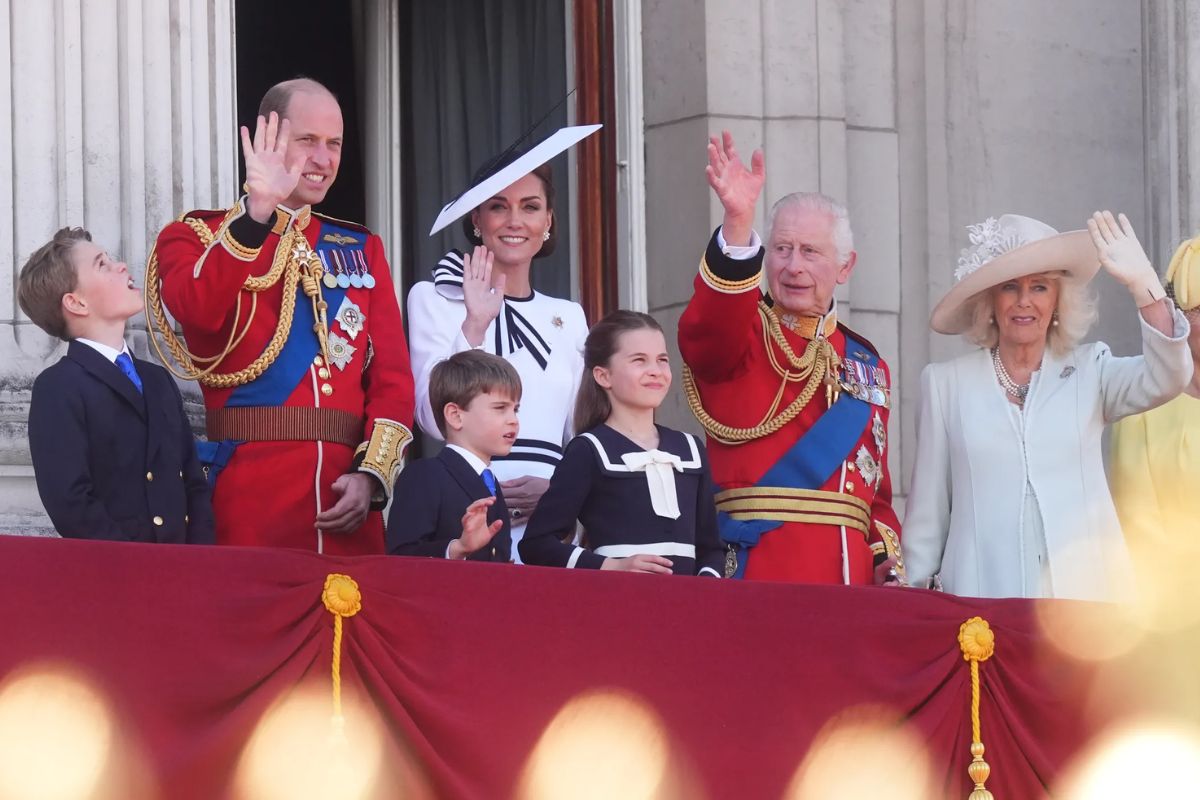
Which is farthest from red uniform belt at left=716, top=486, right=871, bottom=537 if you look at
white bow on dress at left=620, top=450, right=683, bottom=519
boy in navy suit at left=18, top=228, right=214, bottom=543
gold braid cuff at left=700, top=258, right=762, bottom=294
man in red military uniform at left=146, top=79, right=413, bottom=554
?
boy in navy suit at left=18, top=228, right=214, bottom=543

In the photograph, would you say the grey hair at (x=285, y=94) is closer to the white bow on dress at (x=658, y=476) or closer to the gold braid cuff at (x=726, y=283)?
the gold braid cuff at (x=726, y=283)

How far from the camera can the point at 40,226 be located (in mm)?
6121

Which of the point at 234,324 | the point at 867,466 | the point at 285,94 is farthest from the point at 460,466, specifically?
the point at 867,466

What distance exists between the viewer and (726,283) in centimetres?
588

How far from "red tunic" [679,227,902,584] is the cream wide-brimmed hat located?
1.07ft

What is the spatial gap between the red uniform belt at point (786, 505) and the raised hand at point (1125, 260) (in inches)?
34.3

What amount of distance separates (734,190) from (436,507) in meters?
1.05

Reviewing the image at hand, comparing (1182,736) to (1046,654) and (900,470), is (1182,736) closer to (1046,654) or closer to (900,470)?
(1046,654)

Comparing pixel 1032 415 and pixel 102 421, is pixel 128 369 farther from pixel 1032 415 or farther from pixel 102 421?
pixel 1032 415

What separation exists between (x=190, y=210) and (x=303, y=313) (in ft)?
1.61

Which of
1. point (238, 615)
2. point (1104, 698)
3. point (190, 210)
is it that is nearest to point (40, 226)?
point (190, 210)

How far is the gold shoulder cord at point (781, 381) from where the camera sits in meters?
6.19

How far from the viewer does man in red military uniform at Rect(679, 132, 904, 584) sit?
6.07 m

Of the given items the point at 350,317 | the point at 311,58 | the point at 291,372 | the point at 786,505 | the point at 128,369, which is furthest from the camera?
the point at 311,58
